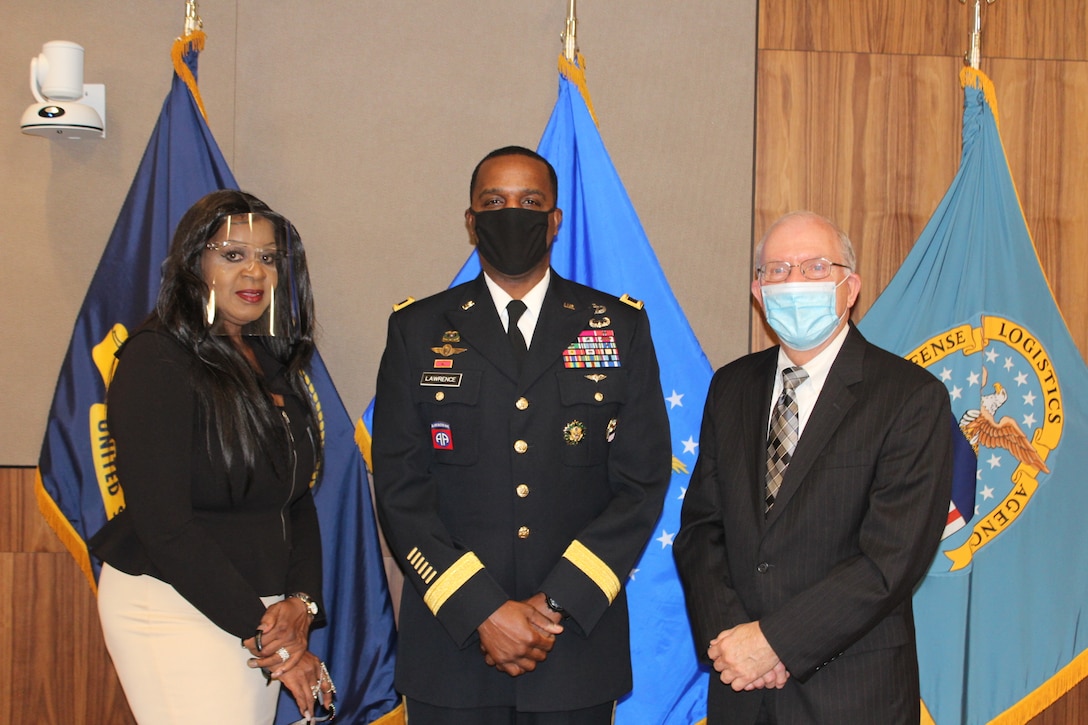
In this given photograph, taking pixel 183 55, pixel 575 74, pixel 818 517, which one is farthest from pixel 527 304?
pixel 183 55

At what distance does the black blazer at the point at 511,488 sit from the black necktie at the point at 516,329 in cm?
3

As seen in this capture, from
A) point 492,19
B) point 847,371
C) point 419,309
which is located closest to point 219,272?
point 419,309

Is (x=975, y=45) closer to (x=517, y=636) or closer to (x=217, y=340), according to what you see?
(x=517, y=636)

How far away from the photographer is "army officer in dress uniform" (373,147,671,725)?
6.38ft

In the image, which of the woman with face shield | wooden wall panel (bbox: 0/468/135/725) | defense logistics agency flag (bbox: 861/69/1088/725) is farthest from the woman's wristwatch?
defense logistics agency flag (bbox: 861/69/1088/725)

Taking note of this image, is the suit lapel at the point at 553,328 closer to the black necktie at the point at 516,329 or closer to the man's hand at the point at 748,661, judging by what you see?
the black necktie at the point at 516,329

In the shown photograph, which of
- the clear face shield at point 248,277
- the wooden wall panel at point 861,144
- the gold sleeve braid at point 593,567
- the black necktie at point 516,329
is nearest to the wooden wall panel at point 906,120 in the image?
the wooden wall panel at point 861,144

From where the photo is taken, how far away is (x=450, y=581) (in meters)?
1.92

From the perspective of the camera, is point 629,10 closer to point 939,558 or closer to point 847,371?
point 847,371

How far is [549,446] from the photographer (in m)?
2.03

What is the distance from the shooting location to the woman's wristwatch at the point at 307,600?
1992 millimetres

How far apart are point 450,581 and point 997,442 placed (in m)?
1.96

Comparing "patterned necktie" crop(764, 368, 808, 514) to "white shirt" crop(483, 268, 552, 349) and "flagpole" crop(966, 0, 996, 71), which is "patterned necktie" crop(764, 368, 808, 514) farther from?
"flagpole" crop(966, 0, 996, 71)

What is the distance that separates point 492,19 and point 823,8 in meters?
1.15
